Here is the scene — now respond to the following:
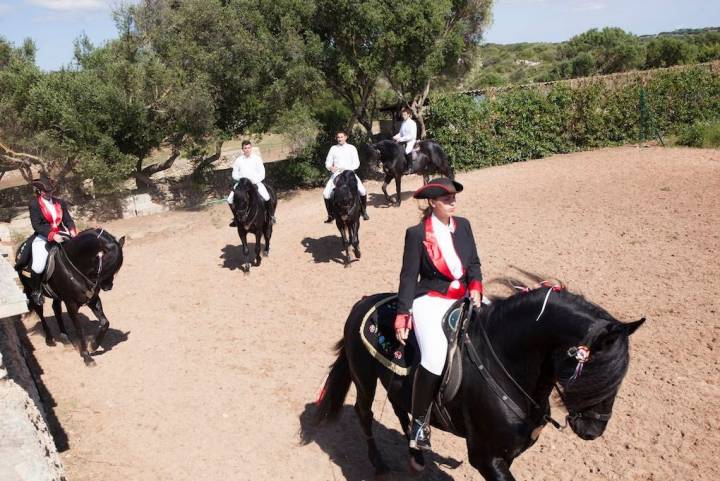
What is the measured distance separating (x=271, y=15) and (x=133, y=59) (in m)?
5.36

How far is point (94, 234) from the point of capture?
8.19 metres

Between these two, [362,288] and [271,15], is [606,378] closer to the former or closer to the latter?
[362,288]

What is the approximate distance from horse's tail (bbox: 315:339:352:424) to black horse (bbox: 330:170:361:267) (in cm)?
592

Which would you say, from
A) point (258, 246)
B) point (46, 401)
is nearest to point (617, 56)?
point (258, 246)

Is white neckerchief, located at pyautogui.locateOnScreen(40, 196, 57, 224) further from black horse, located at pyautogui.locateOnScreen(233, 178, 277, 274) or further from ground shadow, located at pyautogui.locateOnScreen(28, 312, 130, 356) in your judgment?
black horse, located at pyautogui.locateOnScreen(233, 178, 277, 274)

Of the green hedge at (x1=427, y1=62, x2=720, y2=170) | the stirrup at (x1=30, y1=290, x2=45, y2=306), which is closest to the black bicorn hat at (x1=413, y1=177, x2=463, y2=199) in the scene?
the stirrup at (x1=30, y1=290, x2=45, y2=306)

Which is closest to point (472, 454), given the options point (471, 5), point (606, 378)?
point (606, 378)

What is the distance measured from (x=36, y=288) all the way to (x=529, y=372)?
806 centimetres

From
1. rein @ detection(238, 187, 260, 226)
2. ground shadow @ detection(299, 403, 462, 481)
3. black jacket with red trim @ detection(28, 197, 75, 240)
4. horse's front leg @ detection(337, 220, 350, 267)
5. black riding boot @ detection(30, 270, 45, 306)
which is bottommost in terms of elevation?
ground shadow @ detection(299, 403, 462, 481)

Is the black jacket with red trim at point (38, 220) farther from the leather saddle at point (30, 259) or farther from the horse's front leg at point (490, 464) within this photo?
the horse's front leg at point (490, 464)

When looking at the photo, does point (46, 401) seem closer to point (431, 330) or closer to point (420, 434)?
point (420, 434)

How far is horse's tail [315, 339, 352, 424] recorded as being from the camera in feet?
18.7

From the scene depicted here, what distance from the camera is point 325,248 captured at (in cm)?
1309

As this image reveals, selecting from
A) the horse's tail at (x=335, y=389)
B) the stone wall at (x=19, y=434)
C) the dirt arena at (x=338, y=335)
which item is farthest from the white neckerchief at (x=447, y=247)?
the stone wall at (x=19, y=434)
